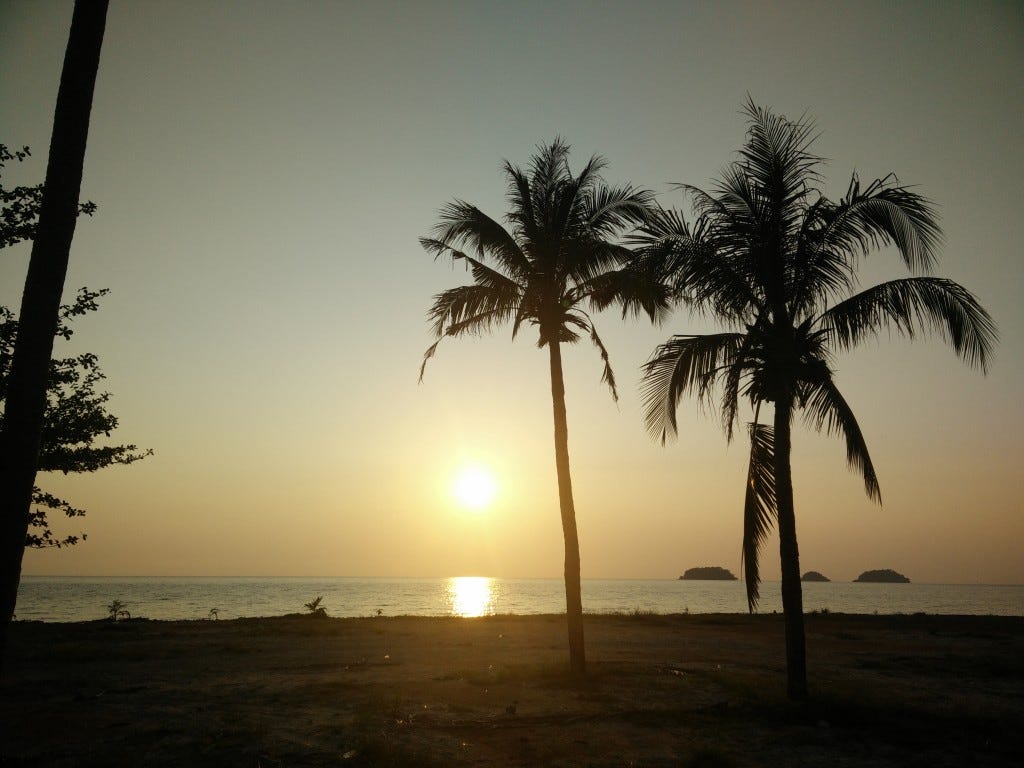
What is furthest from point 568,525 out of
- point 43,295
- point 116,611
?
point 116,611

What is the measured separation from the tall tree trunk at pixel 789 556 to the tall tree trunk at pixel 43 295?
10.3m

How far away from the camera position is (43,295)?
232 inches

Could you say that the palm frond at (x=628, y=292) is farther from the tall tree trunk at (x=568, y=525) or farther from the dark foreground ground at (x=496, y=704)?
the dark foreground ground at (x=496, y=704)

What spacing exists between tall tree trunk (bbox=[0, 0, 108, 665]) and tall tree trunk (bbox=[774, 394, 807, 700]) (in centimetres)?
1028

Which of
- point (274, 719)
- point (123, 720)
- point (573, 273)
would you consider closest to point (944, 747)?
point (274, 719)

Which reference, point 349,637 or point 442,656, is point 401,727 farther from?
point 349,637

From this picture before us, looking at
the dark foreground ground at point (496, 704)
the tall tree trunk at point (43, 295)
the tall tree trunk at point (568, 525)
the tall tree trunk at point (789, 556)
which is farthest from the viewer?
the tall tree trunk at point (568, 525)

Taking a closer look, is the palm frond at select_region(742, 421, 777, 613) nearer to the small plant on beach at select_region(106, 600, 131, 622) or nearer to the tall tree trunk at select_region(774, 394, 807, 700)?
the tall tree trunk at select_region(774, 394, 807, 700)

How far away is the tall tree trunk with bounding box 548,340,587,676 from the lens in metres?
12.9

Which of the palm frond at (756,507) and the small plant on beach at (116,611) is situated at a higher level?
the palm frond at (756,507)

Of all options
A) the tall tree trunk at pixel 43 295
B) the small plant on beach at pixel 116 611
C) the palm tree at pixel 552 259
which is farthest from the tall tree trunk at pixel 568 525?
the small plant on beach at pixel 116 611

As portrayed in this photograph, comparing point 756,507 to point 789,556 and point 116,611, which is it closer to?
point 789,556

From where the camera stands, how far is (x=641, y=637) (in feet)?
70.5

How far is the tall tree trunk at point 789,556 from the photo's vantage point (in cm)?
1046
